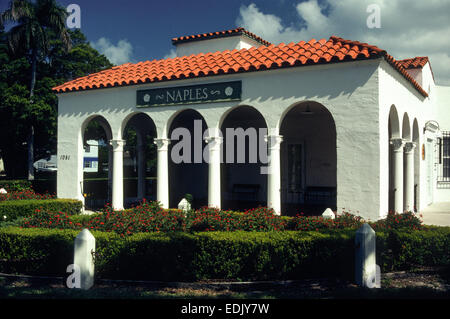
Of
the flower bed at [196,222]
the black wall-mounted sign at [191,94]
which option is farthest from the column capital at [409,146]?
the black wall-mounted sign at [191,94]

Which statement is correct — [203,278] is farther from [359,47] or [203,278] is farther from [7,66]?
[7,66]

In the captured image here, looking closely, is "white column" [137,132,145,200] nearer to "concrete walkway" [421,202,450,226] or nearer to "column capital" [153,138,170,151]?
"column capital" [153,138,170,151]

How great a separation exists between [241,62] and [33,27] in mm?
15691

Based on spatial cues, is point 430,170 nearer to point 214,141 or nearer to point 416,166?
point 416,166

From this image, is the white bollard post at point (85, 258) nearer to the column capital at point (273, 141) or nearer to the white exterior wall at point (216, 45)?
the column capital at point (273, 141)

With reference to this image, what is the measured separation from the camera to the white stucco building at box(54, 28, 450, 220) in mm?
9711

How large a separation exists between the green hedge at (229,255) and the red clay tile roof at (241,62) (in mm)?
4762

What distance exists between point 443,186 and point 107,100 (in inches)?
579

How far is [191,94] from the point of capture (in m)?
12.0

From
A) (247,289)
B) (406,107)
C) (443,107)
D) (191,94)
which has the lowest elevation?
(247,289)

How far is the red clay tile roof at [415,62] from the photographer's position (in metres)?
15.1

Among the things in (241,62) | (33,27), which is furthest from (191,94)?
(33,27)

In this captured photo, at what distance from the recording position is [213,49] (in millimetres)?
16672

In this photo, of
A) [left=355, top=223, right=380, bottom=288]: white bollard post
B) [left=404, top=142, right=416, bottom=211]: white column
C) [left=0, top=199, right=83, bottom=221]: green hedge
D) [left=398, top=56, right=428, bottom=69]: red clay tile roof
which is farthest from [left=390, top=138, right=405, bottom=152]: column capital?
[left=0, top=199, right=83, bottom=221]: green hedge
